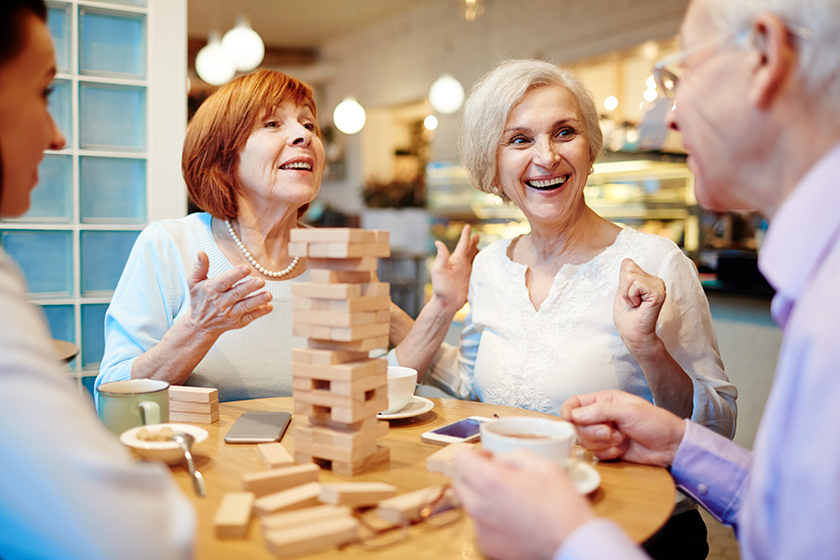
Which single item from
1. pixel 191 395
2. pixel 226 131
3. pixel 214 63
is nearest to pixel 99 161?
pixel 226 131

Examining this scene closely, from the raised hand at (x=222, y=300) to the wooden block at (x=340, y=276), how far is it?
0.39 m

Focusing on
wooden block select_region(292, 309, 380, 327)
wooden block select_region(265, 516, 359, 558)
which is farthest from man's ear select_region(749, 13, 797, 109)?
wooden block select_region(265, 516, 359, 558)

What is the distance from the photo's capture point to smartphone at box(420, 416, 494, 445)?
1.23 m

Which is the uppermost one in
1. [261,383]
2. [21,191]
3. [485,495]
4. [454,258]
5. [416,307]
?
[21,191]

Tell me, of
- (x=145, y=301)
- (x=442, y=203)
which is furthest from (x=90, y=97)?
(x=442, y=203)

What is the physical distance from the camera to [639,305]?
1497mm

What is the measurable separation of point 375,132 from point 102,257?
821 centimetres

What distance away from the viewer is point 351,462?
3.42ft

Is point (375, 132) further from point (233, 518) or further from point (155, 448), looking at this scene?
point (233, 518)

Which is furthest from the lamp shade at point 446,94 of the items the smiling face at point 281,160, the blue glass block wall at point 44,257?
the smiling face at point 281,160

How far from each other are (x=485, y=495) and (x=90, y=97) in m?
2.71

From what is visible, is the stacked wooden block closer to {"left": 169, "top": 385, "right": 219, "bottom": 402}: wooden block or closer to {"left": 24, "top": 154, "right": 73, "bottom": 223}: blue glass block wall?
{"left": 169, "top": 385, "right": 219, "bottom": 402}: wooden block

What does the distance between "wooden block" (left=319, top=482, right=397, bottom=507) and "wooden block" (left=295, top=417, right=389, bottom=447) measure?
133mm

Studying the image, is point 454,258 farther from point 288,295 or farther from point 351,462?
point 351,462
